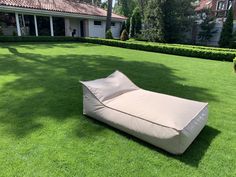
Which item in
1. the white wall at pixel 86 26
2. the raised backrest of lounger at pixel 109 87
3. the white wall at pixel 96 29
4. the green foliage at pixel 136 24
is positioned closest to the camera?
the raised backrest of lounger at pixel 109 87

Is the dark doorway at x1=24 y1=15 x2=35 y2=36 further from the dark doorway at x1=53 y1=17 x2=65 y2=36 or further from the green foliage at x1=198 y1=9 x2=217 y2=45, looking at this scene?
the green foliage at x1=198 y1=9 x2=217 y2=45

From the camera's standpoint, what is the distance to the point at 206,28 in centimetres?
1828

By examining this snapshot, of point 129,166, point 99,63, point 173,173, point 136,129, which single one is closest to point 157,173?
point 173,173

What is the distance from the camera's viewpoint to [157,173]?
226cm

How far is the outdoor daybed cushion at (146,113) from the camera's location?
2512 mm

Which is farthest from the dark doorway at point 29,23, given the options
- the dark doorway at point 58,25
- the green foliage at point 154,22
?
the green foliage at point 154,22

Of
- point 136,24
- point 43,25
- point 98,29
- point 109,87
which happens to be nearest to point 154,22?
point 136,24

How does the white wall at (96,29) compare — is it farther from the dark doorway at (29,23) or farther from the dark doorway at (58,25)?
the dark doorway at (29,23)

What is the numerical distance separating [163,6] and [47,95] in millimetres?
15772

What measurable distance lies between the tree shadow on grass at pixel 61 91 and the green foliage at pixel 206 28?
43.0 feet

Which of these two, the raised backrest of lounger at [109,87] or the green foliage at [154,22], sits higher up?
the green foliage at [154,22]

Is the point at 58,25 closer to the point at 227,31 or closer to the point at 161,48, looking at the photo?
the point at 161,48

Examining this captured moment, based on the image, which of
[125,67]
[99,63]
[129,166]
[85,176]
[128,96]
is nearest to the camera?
[85,176]

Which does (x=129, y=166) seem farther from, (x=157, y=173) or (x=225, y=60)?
(x=225, y=60)
